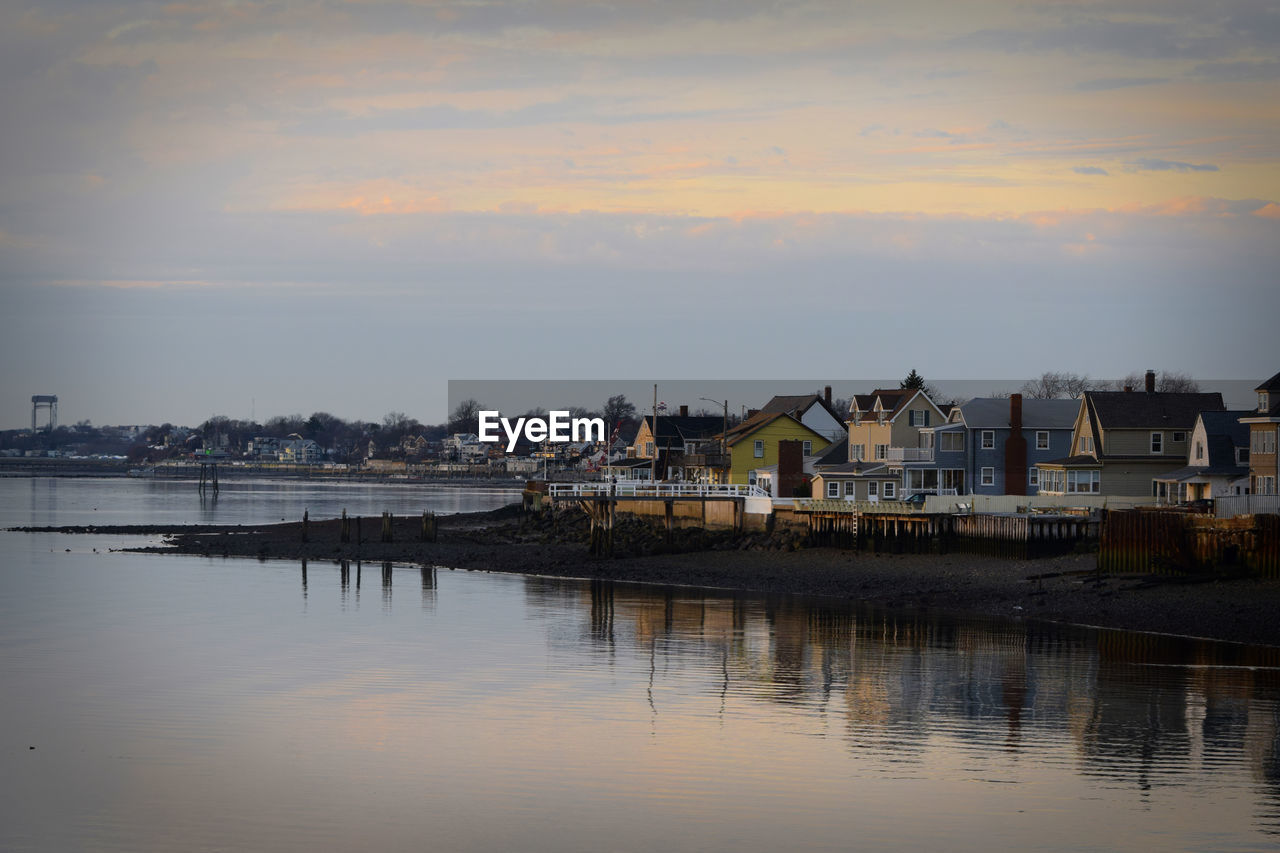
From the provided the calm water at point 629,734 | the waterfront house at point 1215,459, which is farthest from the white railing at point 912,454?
the calm water at point 629,734

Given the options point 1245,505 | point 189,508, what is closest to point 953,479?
point 1245,505

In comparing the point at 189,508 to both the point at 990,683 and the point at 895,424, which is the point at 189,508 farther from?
the point at 990,683

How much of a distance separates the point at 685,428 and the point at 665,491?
35437mm

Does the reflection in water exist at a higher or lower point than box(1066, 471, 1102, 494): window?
lower

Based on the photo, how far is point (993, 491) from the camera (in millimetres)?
80250

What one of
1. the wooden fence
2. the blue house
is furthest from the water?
the wooden fence

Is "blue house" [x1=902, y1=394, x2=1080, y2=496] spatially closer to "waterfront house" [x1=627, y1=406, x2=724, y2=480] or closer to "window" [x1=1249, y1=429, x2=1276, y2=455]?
"window" [x1=1249, y1=429, x2=1276, y2=455]

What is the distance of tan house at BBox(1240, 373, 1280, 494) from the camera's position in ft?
188

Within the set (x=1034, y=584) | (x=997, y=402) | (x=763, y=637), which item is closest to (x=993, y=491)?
(x=997, y=402)

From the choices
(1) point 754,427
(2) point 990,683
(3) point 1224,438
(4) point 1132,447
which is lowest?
(2) point 990,683

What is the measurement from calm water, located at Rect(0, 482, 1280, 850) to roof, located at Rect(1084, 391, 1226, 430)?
26.7 meters

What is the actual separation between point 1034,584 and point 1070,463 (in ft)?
74.7

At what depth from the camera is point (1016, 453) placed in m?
79.6

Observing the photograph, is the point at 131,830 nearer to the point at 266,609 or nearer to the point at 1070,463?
the point at 266,609
